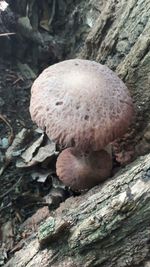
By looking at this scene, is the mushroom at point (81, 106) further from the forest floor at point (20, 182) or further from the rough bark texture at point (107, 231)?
the forest floor at point (20, 182)

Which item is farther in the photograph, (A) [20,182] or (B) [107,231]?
(A) [20,182]

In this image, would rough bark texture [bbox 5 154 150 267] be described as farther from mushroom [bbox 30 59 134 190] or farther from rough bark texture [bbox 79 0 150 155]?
rough bark texture [bbox 79 0 150 155]

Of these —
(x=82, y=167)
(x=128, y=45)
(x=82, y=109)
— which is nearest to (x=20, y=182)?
(x=82, y=167)

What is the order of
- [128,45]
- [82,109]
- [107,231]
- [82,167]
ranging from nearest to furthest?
1. [107,231]
2. [82,109]
3. [82,167]
4. [128,45]

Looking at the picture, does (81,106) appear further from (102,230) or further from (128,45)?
(128,45)

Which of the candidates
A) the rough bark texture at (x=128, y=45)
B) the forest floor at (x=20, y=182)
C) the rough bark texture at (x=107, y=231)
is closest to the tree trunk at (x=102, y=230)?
the rough bark texture at (x=107, y=231)

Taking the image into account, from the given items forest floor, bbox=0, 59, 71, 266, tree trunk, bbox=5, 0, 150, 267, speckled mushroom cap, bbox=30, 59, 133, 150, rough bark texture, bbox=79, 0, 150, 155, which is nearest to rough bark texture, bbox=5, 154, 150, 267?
tree trunk, bbox=5, 0, 150, 267
